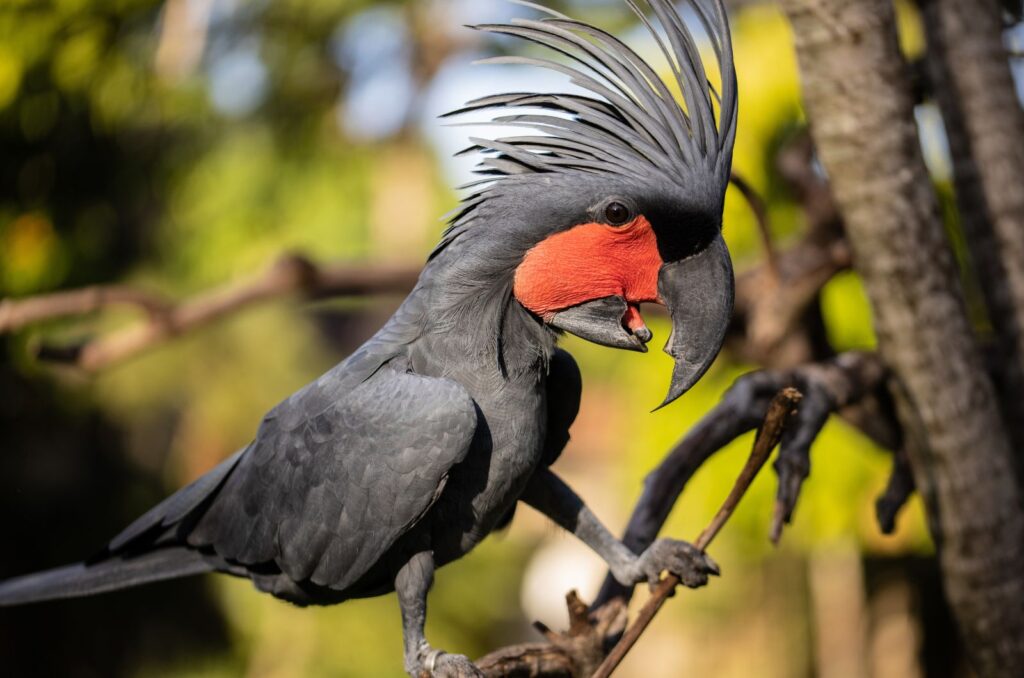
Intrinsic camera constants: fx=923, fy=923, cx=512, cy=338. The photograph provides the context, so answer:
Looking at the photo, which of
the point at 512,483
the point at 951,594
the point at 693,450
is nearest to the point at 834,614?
the point at 951,594

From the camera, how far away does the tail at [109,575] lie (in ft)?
7.25

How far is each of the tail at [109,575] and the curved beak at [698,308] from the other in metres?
1.24

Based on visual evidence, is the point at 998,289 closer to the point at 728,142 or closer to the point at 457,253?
the point at 728,142

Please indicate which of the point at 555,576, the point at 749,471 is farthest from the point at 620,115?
the point at 555,576

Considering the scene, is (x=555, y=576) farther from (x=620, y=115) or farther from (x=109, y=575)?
(x=620, y=115)

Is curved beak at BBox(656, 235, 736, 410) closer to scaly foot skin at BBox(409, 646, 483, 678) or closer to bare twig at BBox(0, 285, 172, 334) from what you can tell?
scaly foot skin at BBox(409, 646, 483, 678)

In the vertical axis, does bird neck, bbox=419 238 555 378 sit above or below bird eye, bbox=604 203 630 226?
below

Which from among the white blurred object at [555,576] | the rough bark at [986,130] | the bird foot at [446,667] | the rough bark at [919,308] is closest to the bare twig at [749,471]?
the bird foot at [446,667]

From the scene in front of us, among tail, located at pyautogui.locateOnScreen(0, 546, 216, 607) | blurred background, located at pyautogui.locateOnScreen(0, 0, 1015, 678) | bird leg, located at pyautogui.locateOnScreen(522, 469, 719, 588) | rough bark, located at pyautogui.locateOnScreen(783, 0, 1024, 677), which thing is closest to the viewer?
bird leg, located at pyautogui.locateOnScreen(522, 469, 719, 588)

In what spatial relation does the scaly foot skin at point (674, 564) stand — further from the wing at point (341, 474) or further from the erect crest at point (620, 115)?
the erect crest at point (620, 115)

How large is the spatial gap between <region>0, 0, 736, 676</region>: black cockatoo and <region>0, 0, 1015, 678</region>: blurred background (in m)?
2.14

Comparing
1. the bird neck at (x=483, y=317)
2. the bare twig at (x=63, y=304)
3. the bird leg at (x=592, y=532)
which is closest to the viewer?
the bird neck at (x=483, y=317)

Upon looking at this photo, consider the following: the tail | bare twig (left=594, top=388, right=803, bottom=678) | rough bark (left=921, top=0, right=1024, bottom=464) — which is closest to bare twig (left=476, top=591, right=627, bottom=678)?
bare twig (left=594, top=388, right=803, bottom=678)

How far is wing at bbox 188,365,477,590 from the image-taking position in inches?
70.6
